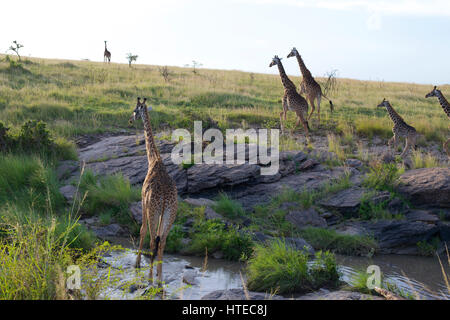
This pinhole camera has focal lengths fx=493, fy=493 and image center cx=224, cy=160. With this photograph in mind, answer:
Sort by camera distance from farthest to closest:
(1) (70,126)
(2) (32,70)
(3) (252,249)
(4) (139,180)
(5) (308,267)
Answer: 1. (2) (32,70)
2. (1) (70,126)
3. (4) (139,180)
4. (3) (252,249)
5. (5) (308,267)

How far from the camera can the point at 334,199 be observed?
1110 cm

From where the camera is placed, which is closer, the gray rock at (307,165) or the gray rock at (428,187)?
the gray rock at (428,187)

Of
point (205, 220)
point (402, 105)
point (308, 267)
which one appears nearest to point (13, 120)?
point (205, 220)

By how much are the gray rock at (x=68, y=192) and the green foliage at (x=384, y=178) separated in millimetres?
6679

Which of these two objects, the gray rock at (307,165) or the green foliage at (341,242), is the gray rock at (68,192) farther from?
the gray rock at (307,165)

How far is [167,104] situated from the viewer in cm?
1958

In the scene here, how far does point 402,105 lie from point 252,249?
1570 cm

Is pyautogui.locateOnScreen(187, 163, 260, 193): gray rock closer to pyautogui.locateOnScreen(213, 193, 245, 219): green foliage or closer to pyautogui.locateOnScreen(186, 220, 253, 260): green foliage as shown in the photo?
pyautogui.locateOnScreen(213, 193, 245, 219): green foliage

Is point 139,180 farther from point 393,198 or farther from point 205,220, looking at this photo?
point 393,198

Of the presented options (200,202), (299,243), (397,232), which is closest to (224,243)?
(299,243)

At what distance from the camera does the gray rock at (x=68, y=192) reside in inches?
433

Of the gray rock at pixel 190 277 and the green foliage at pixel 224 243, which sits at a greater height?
the green foliage at pixel 224 243

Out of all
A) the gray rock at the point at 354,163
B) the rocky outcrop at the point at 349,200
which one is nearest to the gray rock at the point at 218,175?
the rocky outcrop at the point at 349,200

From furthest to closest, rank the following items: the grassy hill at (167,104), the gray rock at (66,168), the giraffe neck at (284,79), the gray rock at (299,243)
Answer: the grassy hill at (167,104)
the giraffe neck at (284,79)
the gray rock at (66,168)
the gray rock at (299,243)
